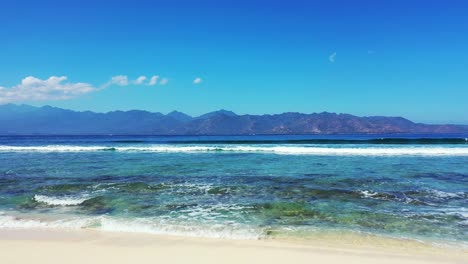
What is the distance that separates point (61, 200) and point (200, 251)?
6.33m

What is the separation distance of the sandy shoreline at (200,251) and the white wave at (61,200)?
3.09 m

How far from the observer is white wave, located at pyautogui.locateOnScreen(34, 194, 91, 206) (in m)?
10.1

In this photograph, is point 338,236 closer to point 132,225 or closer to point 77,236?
point 132,225

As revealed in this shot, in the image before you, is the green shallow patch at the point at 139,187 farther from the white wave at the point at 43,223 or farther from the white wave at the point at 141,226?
the white wave at the point at 43,223

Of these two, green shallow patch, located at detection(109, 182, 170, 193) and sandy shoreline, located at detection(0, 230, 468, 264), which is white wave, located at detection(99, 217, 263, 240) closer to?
sandy shoreline, located at detection(0, 230, 468, 264)

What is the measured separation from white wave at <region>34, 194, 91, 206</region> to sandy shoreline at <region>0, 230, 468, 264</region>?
3091 mm

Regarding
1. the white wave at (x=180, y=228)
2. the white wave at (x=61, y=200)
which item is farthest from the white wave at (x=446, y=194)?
the white wave at (x=61, y=200)

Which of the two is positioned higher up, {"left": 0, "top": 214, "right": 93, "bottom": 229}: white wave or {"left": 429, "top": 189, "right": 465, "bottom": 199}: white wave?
{"left": 429, "top": 189, "right": 465, "bottom": 199}: white wave

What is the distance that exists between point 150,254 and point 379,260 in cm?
376

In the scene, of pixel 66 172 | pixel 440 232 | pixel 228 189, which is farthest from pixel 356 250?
pixel 66 172

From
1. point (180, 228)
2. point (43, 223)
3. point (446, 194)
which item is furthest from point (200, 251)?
point (446, 194)

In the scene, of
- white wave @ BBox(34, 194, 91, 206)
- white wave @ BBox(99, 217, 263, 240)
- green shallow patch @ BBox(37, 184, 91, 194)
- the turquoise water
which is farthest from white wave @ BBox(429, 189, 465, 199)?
green shallow patch @ BBox(37, 184, 91, 194)

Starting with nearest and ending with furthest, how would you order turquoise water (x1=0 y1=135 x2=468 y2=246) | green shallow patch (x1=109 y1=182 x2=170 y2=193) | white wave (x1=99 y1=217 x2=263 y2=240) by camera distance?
white wave (x1=99 y1=217 x2=263 y2=240) → turquoise water (x1=0 y1=135 x2=468 y2=246) → green shallow patch (x1=109 y1=182 x2=170 y2=193)

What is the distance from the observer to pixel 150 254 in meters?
5.96
